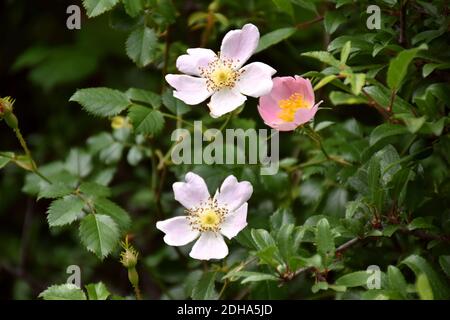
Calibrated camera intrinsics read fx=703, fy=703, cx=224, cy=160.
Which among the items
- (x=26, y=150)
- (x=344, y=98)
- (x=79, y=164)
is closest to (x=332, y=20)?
(x=344, y=98)

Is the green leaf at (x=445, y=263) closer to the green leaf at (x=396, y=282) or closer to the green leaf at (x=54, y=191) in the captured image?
the green leaf at (x=396, y=282)

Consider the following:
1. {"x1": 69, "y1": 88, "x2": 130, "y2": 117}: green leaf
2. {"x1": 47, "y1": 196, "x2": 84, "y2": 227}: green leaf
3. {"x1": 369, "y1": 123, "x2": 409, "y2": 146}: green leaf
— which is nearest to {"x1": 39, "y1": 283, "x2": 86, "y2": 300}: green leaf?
{"x1": 47, "y1": 196, "x2": 84, "y2": 227}: green leaf

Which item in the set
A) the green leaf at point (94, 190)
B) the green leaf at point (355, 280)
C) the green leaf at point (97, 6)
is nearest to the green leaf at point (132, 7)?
the green leaf at point (97, 6)

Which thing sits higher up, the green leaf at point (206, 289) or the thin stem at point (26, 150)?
the thin stem at point (26, 150)

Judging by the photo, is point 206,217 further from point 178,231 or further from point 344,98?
point 344,98

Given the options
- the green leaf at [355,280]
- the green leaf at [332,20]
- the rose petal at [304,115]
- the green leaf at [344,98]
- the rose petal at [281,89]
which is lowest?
the green leaf at [355,280]
